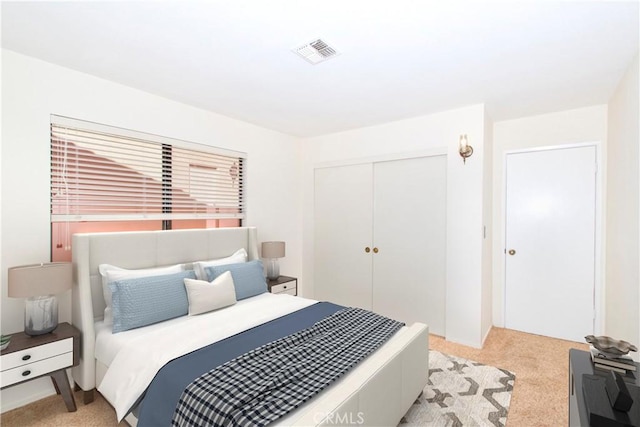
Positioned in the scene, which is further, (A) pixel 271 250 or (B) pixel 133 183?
(A) pixel 271 250

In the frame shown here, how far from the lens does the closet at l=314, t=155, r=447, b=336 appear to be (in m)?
3.53

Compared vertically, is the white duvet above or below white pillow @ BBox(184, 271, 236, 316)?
below

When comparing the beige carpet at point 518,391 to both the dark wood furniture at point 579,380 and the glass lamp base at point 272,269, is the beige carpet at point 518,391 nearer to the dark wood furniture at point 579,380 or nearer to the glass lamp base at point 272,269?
the dark wood furniture at point 579,380

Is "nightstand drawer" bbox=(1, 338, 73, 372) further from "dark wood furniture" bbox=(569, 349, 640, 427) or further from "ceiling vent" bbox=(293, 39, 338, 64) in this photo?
"dark wood furniture" bbox=(569, 349, 640, 427)

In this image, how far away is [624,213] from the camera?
2.50 meters

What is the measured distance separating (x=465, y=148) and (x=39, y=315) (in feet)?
12.8

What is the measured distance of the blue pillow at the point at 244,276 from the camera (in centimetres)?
284

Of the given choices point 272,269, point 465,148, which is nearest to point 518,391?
point 465,148

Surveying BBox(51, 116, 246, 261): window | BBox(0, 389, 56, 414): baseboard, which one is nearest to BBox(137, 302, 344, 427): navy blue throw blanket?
BBox(0, 389, 56, 414): baseboard

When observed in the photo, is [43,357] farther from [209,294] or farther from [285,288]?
[285,288]

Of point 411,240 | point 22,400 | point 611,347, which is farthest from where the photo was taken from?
point 411,240

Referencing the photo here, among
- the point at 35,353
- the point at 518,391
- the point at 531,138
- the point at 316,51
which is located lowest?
the point at 518,391

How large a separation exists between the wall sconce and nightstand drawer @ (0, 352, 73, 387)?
3803 millimetres

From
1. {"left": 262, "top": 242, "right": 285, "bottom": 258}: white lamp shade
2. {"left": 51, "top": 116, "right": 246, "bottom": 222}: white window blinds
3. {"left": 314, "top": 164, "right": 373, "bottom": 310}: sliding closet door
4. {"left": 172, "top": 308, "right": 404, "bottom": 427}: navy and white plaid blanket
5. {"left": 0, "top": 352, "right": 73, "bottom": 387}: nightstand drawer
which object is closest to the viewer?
{"left": 172, "top": 308, "right": 404, "bottom": 427}: navy and white plaid blanket
